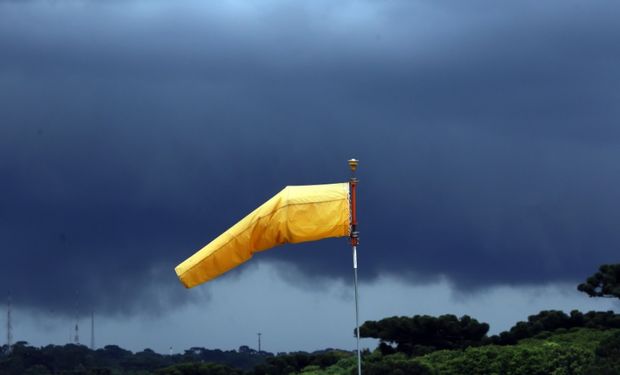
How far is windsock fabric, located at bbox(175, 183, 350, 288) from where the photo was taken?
2448cm

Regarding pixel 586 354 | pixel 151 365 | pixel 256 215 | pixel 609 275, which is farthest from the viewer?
pixel 151 365

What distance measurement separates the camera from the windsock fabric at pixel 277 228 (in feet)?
80.3

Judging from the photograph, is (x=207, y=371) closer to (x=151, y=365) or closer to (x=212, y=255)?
(x=212, y=255)

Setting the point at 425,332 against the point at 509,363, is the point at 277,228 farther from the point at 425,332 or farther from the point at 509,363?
the point at 425,332

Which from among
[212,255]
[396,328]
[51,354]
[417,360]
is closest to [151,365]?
[51,354]

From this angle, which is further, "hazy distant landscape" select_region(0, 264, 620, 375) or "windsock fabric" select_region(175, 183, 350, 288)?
"hazy distant landscape" select_region(0, 264, 620, 375)

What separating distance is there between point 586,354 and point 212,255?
19.6 m

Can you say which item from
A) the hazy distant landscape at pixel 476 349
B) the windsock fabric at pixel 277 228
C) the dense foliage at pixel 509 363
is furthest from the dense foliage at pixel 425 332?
the windsock fabric at pixel 277 228

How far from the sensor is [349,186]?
82.2 ft

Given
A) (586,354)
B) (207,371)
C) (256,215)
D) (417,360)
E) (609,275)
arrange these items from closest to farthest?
(256,215)
(586,354)
(417,360)
(609,275)
(207,371)

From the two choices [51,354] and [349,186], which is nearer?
[349,186]

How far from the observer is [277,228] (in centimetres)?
2447

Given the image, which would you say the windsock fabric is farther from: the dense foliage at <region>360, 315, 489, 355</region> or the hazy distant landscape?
the dense foliage at <region>360, 315, 489, 355</region>

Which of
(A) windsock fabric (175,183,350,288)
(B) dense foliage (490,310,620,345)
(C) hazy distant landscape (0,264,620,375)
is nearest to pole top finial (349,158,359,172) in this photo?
(A) windsock fabric (175,183,350,288)
